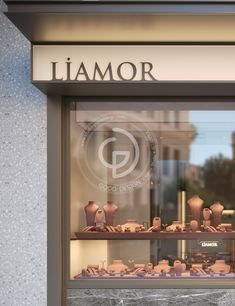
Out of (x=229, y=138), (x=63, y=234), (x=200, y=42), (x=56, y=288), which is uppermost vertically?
(x=200, y=42)

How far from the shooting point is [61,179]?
4.26 m

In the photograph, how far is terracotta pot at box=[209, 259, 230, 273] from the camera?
4488 mm

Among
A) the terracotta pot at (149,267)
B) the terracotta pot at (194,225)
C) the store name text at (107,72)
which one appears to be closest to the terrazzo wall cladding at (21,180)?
the store name text at (107,72)

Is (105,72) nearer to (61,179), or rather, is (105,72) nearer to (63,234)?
(61,179)

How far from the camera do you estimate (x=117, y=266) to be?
4508 millimetres

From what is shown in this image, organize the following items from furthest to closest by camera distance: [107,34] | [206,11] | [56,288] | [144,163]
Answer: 1. [144,163]
2. [56,288]
3. [107,34]
4. [206,11]

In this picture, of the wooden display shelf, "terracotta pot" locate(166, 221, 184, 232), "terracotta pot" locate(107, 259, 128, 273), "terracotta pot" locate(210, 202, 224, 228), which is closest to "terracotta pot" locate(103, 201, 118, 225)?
the wooden display shelf

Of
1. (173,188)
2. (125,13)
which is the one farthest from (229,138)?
(125,13)

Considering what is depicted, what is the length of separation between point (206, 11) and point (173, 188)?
163 centimetres

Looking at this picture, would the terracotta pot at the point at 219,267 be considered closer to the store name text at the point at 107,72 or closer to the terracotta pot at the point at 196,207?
the terracotta pot at the point at 196,207

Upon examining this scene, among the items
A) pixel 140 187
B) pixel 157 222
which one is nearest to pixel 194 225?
pixel 157 222

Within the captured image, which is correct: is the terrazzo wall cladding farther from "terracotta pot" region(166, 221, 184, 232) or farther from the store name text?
"terracotta pot" region(166, 221, 184, 232)

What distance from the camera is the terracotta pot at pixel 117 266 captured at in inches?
177

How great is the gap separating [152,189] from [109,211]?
0.37 metres
